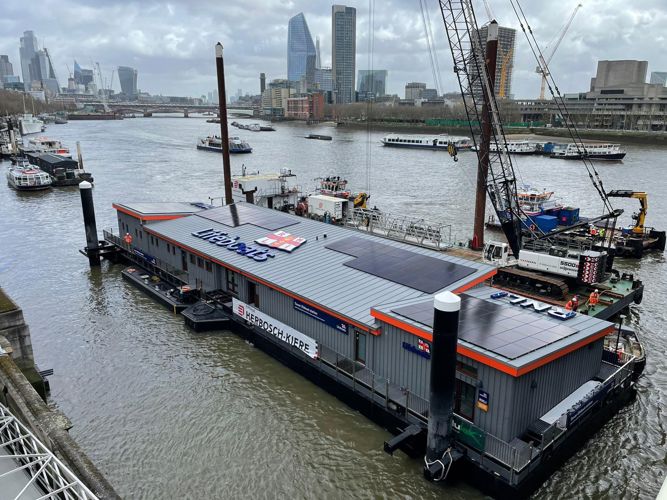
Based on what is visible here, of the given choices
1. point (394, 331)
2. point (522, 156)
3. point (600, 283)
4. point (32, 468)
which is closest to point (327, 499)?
point (394, 331)

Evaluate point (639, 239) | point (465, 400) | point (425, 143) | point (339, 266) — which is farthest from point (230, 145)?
point (465, 400)

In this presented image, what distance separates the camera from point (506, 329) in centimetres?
1681

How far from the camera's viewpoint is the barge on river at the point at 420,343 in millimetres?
15156

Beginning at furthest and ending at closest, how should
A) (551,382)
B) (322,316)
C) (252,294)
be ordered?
(252,294), (322,316), (551,382)

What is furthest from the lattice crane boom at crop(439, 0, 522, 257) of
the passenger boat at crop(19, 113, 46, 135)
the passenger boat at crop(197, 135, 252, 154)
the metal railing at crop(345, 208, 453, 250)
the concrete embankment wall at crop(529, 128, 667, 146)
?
the passenger boat at crop(19, 113, 46, 135)

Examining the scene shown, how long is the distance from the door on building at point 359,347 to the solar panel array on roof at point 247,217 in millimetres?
Answer: 12027

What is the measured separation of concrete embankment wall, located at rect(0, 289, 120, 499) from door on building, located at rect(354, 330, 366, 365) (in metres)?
10.4

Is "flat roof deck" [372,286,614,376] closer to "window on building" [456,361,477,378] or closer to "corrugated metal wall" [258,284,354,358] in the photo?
"window on building" [456,361,477,378]

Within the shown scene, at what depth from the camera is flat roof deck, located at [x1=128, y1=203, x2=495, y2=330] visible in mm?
20875

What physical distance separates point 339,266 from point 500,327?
358 inches

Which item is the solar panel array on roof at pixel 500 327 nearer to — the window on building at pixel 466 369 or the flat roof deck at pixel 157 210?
the window on building at pixel 466 369

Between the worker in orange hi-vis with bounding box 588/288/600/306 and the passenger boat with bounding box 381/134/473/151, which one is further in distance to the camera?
the passenger boat with bounding box 381/134/473/151

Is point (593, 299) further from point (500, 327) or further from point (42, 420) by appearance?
point (42, 420)

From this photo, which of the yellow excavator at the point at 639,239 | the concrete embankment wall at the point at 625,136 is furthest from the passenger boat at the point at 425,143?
the yellow excavator at the point at 639,239
